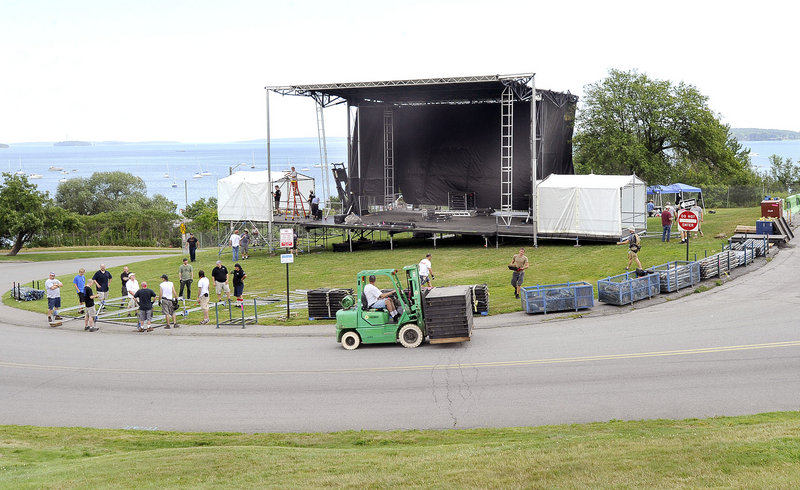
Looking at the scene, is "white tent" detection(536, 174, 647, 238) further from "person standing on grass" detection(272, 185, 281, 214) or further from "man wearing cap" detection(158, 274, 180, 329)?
"man wearing cap" detection(158, 274, 180, 329)

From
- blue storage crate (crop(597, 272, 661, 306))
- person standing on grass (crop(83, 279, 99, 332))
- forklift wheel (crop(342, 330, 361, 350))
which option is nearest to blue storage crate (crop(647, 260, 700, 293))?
blue storage crate (crop(597, 272, 661, 306))

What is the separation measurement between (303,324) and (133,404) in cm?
766

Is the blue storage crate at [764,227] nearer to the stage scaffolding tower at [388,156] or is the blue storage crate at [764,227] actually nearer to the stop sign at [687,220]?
the stop sign at [687,220]

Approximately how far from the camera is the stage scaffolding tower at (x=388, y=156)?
45.8 m

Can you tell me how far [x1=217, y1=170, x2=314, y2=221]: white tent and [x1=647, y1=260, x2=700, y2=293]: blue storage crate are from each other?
77.1ft

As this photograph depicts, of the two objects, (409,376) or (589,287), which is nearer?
(409,376)

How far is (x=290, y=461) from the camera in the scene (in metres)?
9.95

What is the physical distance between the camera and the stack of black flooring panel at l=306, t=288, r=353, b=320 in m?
22.1

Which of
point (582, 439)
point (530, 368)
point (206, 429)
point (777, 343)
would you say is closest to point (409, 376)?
point (530, 368)

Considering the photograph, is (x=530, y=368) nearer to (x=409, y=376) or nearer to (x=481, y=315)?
(x=409, y=376)

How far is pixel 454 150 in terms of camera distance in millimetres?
45688

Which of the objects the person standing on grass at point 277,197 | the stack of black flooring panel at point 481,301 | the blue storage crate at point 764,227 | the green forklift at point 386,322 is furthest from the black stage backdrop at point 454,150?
the green forklift at point 386,322

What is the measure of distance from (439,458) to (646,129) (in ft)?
132

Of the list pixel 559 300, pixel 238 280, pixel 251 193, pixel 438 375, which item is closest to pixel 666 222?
pixel 559 300
